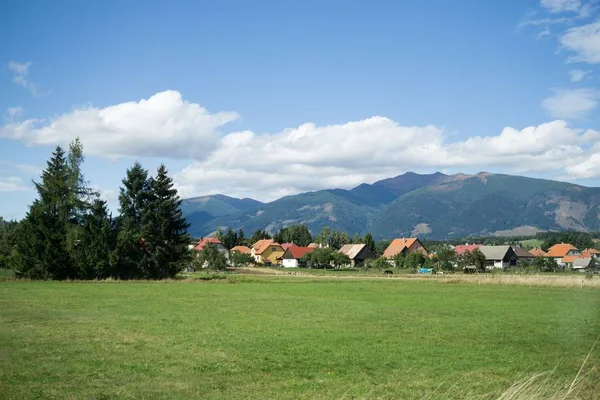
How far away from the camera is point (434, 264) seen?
4779 inches

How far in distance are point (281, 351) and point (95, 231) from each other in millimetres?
56143

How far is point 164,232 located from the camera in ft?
244

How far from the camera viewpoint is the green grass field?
13.8 m

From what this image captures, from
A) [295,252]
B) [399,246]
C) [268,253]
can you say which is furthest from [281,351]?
[268,253]

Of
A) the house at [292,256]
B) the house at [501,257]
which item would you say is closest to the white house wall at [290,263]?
the house at [292,256]

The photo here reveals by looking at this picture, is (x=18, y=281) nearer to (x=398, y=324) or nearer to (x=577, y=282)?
(x=398, y=324)

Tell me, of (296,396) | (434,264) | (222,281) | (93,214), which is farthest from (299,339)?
(434,264)

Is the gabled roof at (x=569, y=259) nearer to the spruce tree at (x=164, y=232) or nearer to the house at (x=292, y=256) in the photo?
the house at (x=292, y=256)

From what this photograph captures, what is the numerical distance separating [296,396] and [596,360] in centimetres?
1142

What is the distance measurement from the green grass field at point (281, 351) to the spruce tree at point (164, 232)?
39.7 metres

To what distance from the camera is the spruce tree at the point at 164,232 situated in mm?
73562

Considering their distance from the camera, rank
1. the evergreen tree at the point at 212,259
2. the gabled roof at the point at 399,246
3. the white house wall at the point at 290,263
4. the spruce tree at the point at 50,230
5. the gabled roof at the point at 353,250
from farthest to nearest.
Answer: the gabled roof at the point at 399,246 < the white house wall at the point at 290,263 < the gabled roof at the point at 353,250 < the evergreen tree at the point at 212,259 < the spruce tree at the point at 50,230

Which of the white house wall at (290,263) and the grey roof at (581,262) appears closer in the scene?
the grey roof at (581,262)

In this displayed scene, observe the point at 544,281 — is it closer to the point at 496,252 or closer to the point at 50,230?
the point at 50,230
